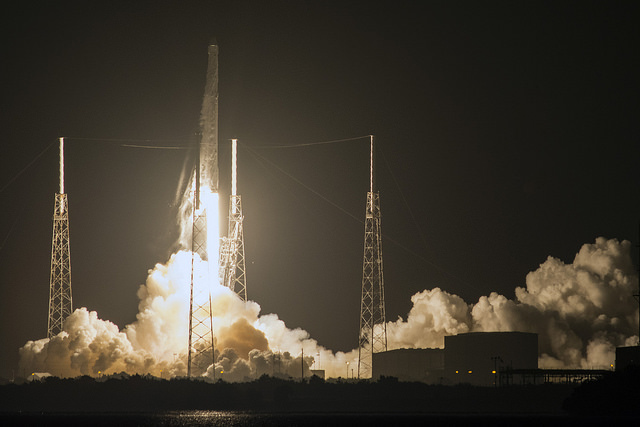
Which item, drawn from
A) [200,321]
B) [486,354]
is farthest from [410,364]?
[200,321]

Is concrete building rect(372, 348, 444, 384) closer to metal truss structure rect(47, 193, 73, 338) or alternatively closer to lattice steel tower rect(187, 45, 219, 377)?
lattice steel tower rect(187, 45, 219, 377)

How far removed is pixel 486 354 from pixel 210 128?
30.4 meters

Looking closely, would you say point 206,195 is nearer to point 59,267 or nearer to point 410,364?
point 59,267

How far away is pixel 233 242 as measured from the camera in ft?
422

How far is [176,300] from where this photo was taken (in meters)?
130

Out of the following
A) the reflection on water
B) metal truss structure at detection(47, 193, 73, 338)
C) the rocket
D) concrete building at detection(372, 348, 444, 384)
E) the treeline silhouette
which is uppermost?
the rocket

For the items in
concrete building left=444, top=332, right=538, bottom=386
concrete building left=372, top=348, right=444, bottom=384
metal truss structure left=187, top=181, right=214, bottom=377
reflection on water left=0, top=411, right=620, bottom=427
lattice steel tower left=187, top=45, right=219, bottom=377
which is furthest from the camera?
concrete building left=372, top=348, right=444, bottom=384

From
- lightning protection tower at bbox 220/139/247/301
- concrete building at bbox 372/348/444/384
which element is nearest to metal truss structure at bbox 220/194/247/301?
lightning protection tower at bbox 220/139/247/301

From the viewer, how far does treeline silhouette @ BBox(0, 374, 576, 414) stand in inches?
5054

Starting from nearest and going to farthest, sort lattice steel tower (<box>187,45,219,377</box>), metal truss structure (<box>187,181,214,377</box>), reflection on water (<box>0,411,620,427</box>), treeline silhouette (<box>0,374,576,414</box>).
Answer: reflection on water (<box>0,411,620,427</box>) → metal truss structure (<box>187,181,214,377</box>) → lattice steel tower (<box>187,45,219,377</box>) → treeline silhouette (<box>0,374,576,414</box>)

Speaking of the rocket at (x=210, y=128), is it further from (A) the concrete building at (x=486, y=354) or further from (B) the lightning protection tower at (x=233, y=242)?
(A) the concrete building at (x=486, y=354)

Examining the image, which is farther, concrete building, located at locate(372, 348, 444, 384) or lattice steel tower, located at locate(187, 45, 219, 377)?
concrete building, located at locate(372, 348, 444, 384)

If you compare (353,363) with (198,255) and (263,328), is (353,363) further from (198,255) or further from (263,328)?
(198,255)

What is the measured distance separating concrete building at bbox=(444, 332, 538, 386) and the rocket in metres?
25.2
